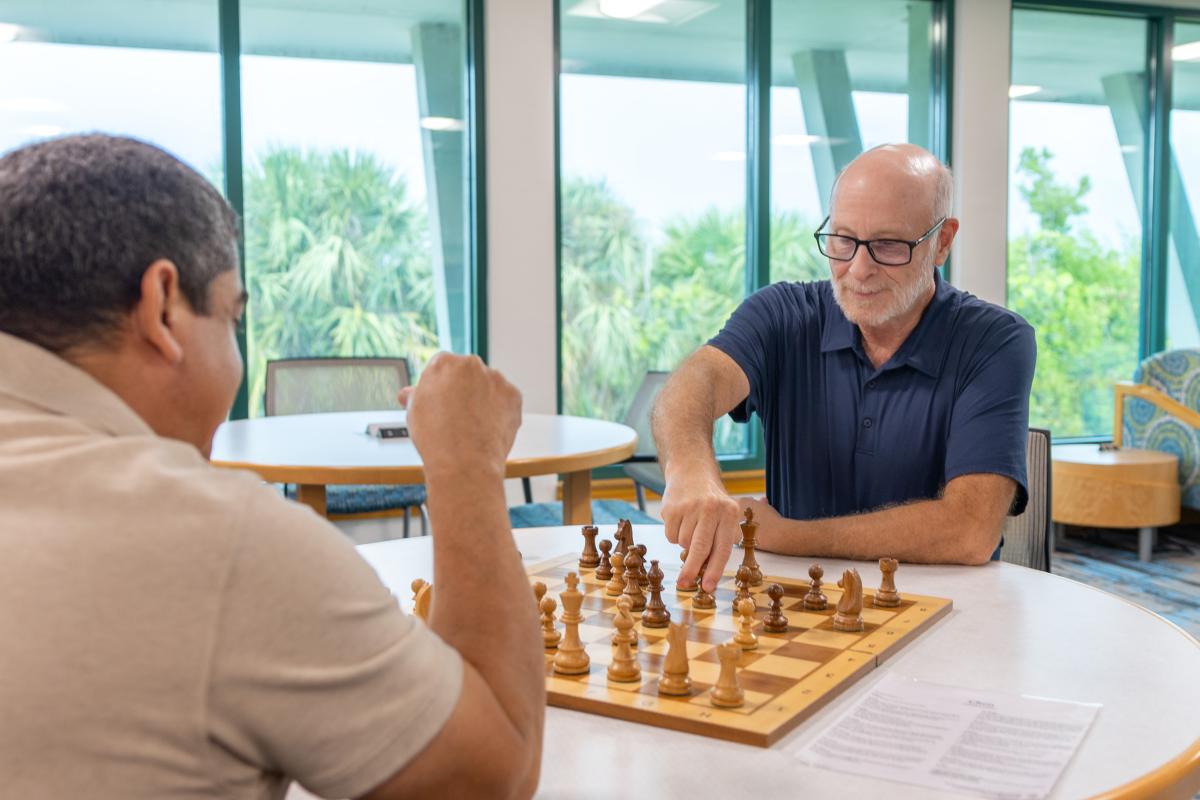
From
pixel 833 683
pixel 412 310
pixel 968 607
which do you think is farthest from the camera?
pixel 412 310

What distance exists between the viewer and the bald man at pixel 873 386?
200 cm

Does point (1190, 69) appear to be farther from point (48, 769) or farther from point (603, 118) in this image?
point (48, 769)

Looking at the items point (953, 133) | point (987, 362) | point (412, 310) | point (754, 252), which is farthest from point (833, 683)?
point (953, 133)

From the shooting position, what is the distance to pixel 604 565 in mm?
1778

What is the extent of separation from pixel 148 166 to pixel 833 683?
0.86m

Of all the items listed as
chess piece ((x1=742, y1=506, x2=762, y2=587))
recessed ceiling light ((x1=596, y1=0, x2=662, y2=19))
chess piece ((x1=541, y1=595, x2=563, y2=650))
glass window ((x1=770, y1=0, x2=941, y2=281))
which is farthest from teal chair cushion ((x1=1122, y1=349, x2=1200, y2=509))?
chess piece ((x1=541, y1=595, x2=563, y2=650))

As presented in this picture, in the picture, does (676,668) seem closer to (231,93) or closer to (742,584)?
(742,584)

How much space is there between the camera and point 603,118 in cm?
602

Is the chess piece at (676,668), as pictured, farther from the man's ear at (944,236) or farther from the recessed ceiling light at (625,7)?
the recessed ceiling light at (625,7)

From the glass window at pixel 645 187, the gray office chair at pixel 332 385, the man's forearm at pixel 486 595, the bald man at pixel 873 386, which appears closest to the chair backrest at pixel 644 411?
the gray office chair at pixel 332 385

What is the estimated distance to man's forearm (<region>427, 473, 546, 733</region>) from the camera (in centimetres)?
90

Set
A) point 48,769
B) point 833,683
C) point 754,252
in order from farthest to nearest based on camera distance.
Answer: point 754,252 → point 833,683 → point 48,769

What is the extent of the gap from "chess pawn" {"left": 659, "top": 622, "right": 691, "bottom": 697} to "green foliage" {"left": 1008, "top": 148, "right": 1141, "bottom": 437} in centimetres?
624

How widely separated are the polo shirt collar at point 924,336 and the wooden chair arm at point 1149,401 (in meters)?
4.05
